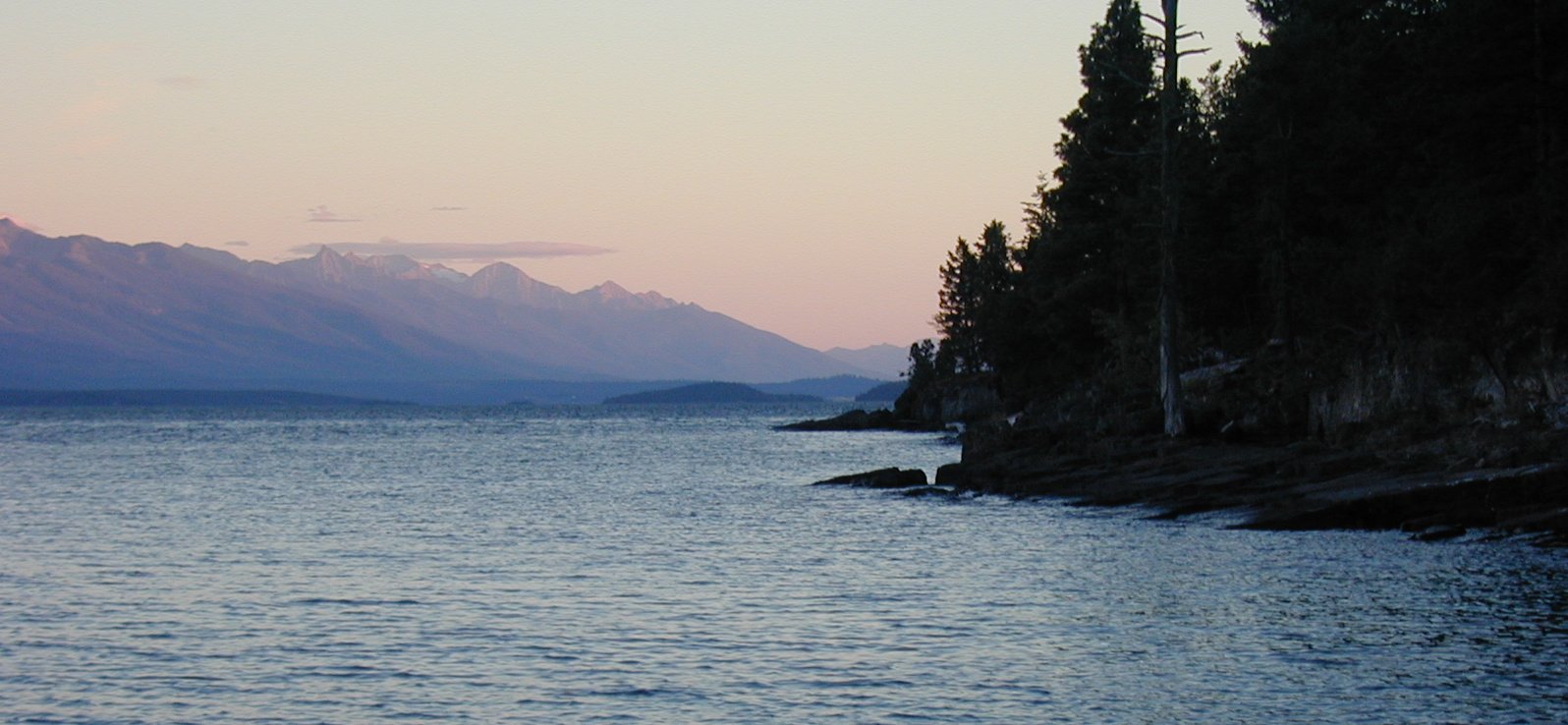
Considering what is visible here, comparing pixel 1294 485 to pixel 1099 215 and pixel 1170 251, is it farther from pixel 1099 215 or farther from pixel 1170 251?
pixel 1099 215

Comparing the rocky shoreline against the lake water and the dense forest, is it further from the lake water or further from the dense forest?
the dense forest

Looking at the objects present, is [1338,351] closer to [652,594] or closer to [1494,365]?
[1494,365]

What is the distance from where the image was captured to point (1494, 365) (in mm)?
43062

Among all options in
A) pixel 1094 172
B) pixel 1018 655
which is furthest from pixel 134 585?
pixel 1094 172

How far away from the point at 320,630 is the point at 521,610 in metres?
3.32

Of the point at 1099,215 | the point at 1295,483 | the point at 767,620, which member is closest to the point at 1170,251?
the point at 1295,483

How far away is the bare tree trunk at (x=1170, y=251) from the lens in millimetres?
50406

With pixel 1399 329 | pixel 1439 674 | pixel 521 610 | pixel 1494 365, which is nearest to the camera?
pixel 1439 674

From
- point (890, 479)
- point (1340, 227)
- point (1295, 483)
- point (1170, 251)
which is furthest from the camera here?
point (1340, 227)

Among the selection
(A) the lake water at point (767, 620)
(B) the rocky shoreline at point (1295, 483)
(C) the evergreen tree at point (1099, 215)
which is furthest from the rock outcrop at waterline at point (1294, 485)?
(C) the evergreen tree at point (1099, 215)

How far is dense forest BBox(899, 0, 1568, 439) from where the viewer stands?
44.3m

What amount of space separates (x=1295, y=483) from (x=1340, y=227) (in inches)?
967

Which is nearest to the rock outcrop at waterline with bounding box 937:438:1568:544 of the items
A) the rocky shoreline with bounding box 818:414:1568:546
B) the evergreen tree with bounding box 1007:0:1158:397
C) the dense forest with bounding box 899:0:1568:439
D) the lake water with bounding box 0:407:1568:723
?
the rocky shoreline with bounding box 818:414:1568:546

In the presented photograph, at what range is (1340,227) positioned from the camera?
5981 centimetres
